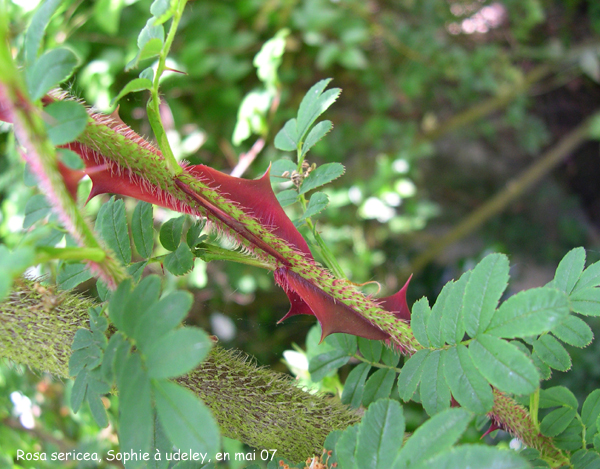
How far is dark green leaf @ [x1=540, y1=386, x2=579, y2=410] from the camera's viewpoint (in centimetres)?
58

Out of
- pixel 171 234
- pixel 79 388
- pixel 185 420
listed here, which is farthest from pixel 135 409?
pixel 171 234

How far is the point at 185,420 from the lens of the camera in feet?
1.02

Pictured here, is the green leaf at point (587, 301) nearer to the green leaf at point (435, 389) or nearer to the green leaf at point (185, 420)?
the green leaf at point (435, 389)

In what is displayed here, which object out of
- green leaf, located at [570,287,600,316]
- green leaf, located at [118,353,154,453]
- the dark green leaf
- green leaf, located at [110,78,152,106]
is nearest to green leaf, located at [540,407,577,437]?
the dark green leaf

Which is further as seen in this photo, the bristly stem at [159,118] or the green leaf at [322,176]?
the green leaf at [322,176]

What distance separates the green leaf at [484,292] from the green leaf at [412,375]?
7 cm

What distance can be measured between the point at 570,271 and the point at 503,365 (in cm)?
21

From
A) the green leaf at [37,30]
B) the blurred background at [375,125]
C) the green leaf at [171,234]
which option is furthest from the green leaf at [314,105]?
the blurred background at [375,125]

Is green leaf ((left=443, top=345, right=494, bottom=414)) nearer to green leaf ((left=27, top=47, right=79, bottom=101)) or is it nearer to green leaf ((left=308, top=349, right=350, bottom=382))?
green leaf ((left=308, top=349, right=350, bottom=382))

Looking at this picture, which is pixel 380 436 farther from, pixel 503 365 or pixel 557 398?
pixel 557 398

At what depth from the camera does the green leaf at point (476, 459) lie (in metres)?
0.30

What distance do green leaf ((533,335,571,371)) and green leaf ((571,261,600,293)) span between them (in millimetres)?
68

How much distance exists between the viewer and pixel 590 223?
250cm

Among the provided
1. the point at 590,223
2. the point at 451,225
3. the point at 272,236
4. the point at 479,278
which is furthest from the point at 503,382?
the point at 590,223
